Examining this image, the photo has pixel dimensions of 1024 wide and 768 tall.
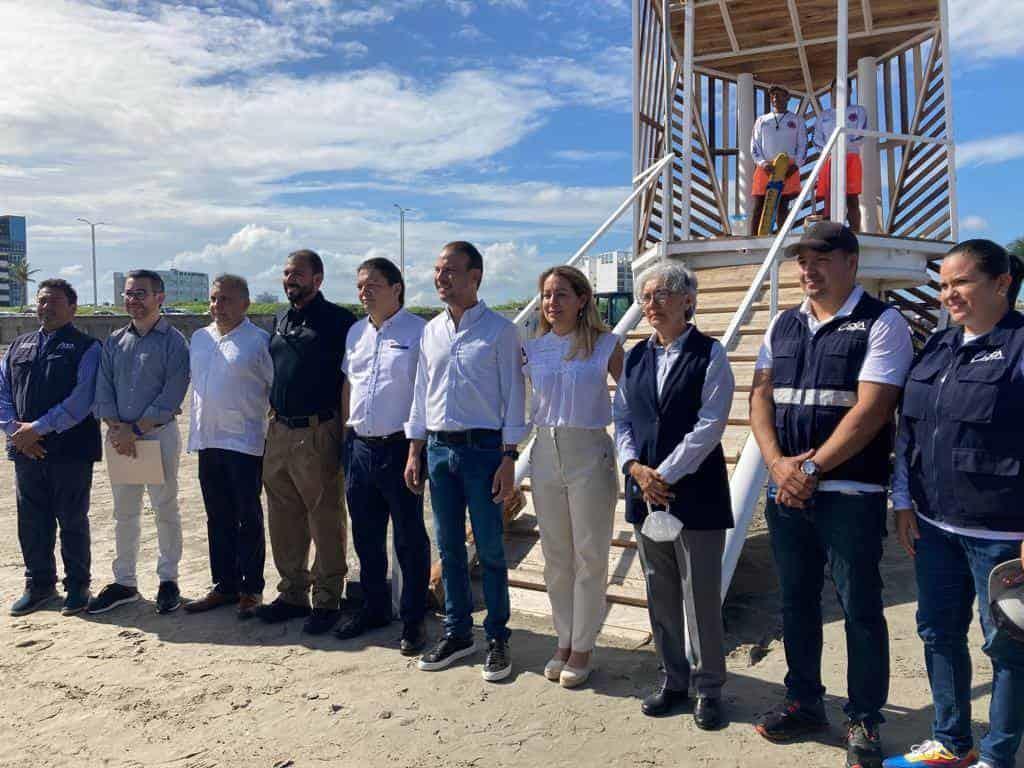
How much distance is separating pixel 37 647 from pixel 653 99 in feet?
23.6

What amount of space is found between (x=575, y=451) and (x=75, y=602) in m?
3.12

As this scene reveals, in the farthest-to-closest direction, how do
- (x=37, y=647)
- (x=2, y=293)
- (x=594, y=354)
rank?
(x=2, y=293), (x=37, y=647), (x=594, y=354)

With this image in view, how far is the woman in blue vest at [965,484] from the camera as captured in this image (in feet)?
7.93

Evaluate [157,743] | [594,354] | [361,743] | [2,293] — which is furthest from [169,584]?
[2,293]

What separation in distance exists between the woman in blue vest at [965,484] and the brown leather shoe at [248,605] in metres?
3.18

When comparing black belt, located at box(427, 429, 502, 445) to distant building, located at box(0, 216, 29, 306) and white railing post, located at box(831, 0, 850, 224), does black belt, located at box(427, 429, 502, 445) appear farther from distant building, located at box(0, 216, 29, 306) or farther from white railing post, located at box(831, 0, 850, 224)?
distant building, located at box(0, 216, 29, 306)

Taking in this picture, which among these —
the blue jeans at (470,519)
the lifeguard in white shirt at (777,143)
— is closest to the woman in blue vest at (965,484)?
the blue jeans at (470,519)

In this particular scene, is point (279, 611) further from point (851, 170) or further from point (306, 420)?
point (851, 170)

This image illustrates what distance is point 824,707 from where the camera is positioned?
3.14 meters

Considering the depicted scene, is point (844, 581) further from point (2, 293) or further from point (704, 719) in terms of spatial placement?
point (2, 293)

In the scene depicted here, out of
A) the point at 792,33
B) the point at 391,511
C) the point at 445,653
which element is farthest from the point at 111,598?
the point at 792,33

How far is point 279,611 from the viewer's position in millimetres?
4363

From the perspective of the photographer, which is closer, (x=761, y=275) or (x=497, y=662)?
(x=497, y=662)

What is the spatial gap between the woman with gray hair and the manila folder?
2693 millimetres
